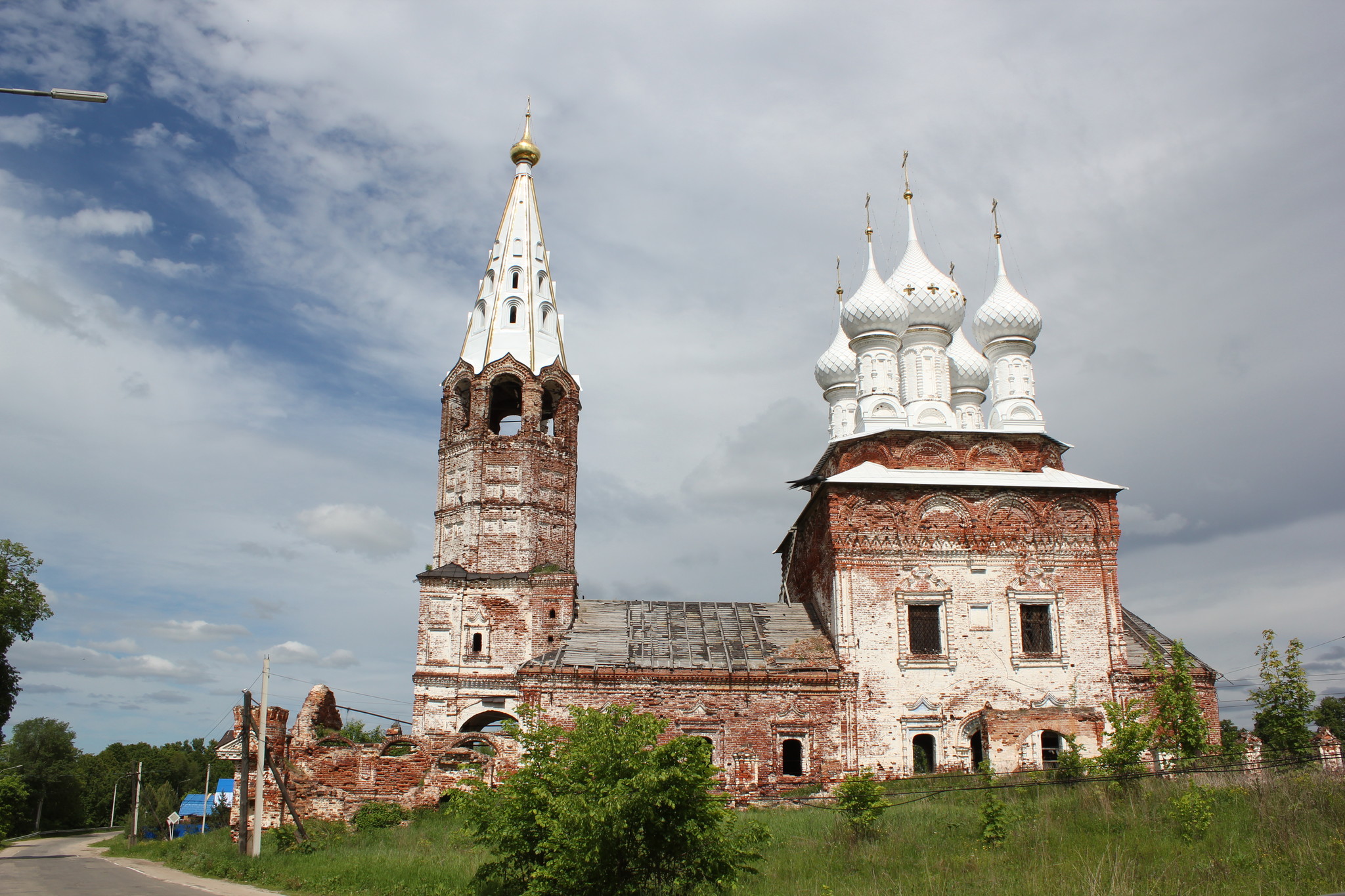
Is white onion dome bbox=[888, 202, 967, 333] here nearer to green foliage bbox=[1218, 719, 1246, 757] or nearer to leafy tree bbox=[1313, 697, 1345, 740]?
green foliage bbox=[1218, 719, 1246, 757]

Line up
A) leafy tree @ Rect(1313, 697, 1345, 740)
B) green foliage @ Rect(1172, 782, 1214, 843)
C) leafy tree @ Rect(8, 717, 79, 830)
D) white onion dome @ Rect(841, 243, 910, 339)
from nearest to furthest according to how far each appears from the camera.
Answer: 1. green foliage @ Rect(1172, 782, 1214, 843)
2. white onion dome @ Rect(841, 243, 910, 339)
3. leafy tree @ Rect(1313, 697, 1345, 740)
4. leafy tree @ Rect(8, 717, 79, 830)

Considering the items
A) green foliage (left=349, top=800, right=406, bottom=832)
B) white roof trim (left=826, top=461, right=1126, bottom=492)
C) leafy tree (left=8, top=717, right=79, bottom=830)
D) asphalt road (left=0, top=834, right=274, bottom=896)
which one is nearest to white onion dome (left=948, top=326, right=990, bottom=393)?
white roof trim (left=826, top=461, right=1126, bottom=492)

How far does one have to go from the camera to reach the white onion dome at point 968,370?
29.0m

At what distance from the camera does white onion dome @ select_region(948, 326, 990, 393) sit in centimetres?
2905

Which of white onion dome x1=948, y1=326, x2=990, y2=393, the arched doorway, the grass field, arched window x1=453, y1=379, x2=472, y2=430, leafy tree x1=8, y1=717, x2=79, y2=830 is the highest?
white onion dome x1=948, y1=326, x2=990, y2=393

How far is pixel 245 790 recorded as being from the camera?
18719 millimetres

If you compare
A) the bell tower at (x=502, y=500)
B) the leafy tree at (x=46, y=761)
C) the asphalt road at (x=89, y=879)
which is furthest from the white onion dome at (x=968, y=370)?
the leafy tree at (x=46, y=761)

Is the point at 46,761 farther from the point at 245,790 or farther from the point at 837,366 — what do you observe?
the point at 837,366

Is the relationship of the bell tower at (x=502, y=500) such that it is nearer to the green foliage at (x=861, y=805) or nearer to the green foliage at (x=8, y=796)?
the green foliage at (x=861, y=805)

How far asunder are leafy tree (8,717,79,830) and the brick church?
4524cm

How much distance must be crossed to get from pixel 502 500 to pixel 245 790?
8.91 m

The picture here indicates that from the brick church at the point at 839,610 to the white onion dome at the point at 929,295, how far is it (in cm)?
7

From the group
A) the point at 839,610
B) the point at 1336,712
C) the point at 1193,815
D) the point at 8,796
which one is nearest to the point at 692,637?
the point at 839,610

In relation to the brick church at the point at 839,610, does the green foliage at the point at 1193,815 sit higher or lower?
lower
